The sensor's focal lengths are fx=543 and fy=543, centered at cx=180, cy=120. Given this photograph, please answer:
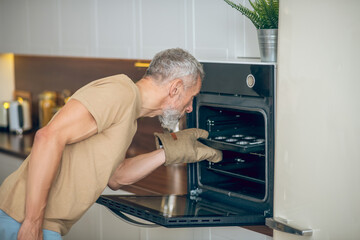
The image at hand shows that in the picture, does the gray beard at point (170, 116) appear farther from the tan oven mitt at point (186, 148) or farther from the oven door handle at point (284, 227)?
the oven door handle at point (284, 227)

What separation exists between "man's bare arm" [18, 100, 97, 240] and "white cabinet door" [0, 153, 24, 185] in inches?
66.4

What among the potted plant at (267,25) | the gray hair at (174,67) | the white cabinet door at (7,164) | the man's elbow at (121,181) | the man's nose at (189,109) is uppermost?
the potted plant at (267,25)

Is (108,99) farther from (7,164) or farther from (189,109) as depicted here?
(7,164)

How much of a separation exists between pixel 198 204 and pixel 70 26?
5.02 feet

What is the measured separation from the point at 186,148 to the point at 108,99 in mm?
401

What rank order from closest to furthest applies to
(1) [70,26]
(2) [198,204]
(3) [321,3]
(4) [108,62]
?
(3) [321,3]
(2) [198,204]
(1) [70,26]
(4) [108,62]

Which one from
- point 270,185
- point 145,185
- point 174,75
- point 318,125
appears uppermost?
point 174,75

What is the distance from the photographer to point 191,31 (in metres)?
2.27

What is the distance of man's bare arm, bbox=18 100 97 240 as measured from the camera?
4.80 feet

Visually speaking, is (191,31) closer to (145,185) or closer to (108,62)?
(145,185)

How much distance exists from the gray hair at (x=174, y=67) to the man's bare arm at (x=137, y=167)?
0.98 feet

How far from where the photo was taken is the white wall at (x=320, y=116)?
4.44ft

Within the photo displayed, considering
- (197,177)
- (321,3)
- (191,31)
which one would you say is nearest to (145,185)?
(197,177)

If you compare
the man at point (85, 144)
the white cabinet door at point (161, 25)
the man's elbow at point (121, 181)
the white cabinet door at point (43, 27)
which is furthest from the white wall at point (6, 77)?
the man at point (85, 144)
